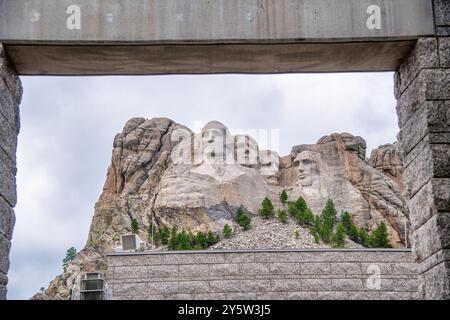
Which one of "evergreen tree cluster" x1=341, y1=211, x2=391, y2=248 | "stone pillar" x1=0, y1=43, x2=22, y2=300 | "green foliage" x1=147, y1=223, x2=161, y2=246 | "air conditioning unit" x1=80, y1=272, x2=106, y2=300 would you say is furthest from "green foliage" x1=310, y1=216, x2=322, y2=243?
"stone pillar" x1=0, y1=43, x2=22, y2=300

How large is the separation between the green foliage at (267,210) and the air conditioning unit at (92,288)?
172 ft

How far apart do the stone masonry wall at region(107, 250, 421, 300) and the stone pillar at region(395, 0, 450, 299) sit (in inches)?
503

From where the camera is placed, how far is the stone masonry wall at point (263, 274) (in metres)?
19.0

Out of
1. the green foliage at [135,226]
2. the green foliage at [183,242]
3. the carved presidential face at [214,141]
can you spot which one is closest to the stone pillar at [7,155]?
the green foliage at [183,242]

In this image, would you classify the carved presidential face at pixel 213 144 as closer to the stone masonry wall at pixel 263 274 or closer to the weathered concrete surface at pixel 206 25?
the stone masonry wall at pixel 263 274

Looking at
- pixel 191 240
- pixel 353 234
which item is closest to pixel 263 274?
pixel 191 240

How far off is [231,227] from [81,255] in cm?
1322

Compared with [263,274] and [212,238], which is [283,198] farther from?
[263,274]

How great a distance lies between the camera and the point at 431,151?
244 inches

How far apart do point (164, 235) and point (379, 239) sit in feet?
60.6

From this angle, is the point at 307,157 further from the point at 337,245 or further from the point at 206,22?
the point at 206,22

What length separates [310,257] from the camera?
20188mm

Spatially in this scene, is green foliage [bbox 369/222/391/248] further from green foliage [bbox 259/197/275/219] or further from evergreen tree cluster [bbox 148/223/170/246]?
evergreen tree cluster [bbox 148/223/170/246]

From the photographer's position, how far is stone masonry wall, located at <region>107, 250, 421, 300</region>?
19.0 meters
